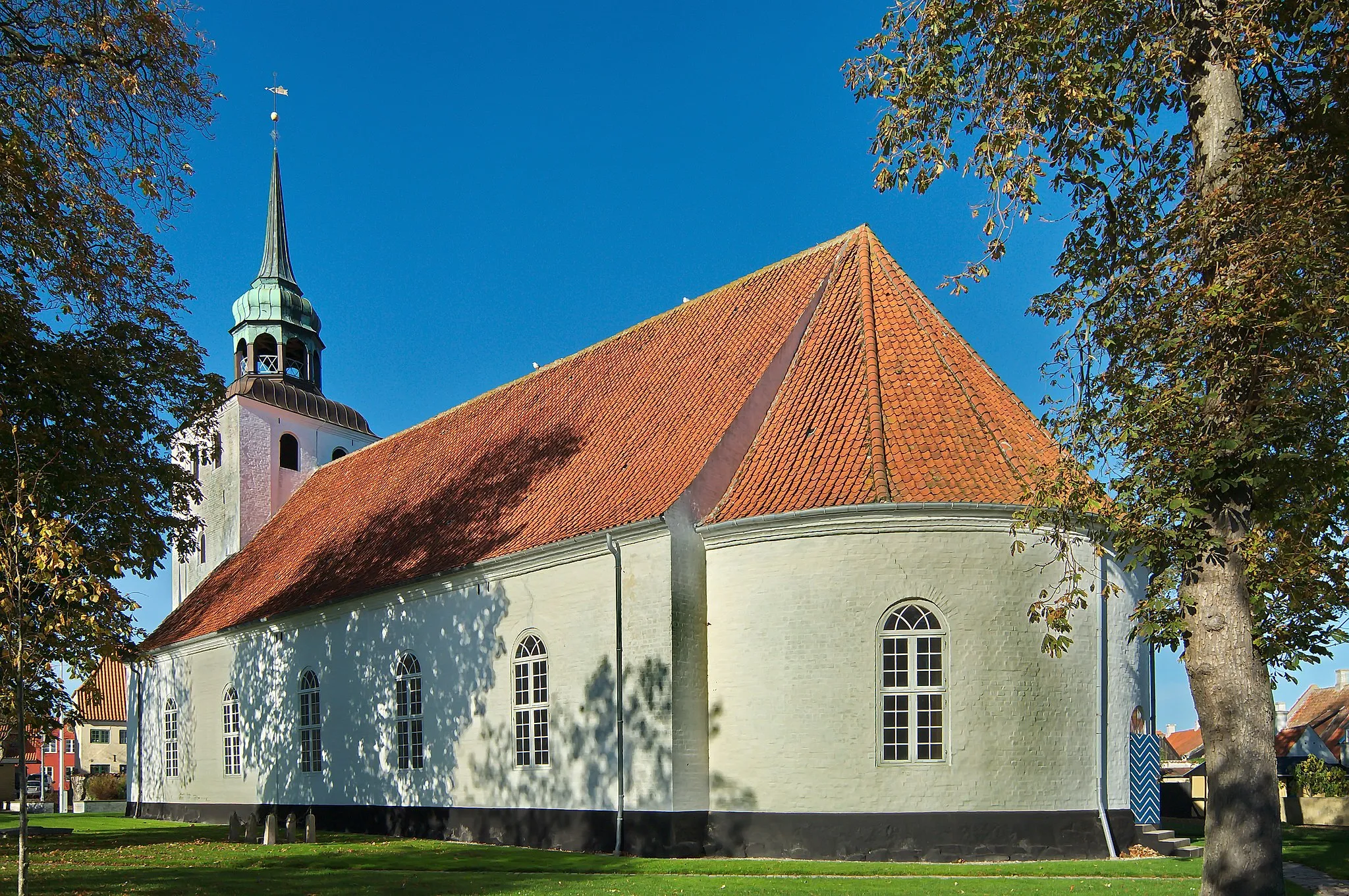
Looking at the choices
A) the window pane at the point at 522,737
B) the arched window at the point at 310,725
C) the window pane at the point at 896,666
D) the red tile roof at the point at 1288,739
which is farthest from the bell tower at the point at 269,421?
the red tile roof at the point at 1288,739

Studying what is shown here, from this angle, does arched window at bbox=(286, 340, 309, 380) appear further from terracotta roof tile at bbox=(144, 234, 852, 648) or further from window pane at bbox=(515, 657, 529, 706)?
window pane at bbox=(515, 657, 529, 706)

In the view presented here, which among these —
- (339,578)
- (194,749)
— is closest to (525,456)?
(339,578)

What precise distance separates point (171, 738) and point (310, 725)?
869 cm

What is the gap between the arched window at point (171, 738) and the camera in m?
33.0

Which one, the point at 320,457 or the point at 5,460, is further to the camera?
the point at 320,457

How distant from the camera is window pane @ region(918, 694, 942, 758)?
16906 mm

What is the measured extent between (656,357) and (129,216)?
419 inches

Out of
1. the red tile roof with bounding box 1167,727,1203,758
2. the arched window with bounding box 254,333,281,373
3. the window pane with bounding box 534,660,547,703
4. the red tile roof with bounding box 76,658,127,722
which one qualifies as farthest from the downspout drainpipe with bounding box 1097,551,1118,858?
the red tile roof with bounding box 1167,727,1203,758

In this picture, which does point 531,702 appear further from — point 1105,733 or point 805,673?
point 1105,733

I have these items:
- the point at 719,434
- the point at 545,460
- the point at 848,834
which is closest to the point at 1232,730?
the point at 848,834

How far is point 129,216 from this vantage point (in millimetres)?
17094

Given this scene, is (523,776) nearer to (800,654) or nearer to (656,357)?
(800,654)

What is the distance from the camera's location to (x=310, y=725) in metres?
27.2

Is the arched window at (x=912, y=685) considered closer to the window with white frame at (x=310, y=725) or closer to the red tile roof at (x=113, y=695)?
the window with white frame at (x=310, y=725)
